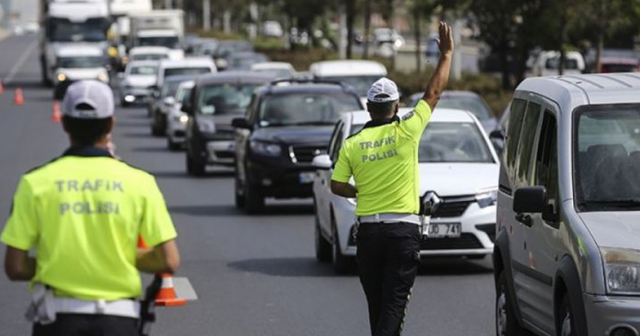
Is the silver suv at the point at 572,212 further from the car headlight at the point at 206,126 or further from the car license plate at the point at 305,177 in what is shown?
the car headlight at the point at 206,126

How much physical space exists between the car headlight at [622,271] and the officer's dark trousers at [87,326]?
10.3ft

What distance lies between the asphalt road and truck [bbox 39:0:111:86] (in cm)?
3993

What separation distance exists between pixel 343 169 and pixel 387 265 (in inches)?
26.5

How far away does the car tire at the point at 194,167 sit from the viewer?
29.0 meters

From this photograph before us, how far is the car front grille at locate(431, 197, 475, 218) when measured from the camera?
1509cm

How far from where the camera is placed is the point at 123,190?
20.2ft

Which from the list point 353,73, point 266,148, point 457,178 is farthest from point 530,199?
point 353,73

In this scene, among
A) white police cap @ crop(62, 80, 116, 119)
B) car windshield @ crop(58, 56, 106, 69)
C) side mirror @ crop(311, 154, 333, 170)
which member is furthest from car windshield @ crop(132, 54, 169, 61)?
white police cap @ crop(62, 80, 116, 119)

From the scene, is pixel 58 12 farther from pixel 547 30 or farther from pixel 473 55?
pixel 473 55

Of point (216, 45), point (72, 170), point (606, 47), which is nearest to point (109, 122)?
point (72, 170)

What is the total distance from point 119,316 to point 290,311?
6.99m

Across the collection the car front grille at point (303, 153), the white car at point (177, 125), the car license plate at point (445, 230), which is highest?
the car license plate at point (445, 230)

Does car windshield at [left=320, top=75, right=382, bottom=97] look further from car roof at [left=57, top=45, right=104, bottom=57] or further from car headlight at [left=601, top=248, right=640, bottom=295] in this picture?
car headlight at [left=601, top=248, right=640, bottom=295]

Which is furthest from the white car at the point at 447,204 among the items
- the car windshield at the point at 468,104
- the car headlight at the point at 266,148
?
the car windshield at the point at 468,104
